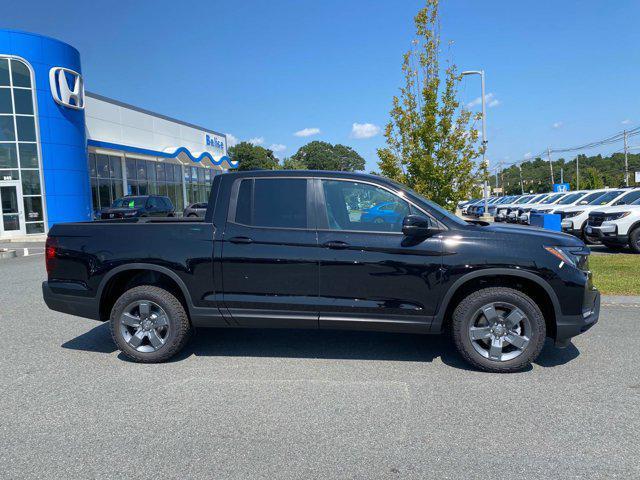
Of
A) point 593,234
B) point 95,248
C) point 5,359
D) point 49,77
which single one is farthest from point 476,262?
point 49,77

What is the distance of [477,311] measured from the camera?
4.50 metres

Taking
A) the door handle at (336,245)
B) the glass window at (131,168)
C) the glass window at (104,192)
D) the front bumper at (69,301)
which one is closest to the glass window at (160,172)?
the glass window at (131,168)

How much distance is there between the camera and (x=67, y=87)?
2375cm

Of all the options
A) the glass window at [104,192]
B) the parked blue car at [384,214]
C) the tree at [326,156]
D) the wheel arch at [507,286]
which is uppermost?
the tree at [326,156]

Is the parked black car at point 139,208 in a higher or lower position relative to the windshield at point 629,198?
higher

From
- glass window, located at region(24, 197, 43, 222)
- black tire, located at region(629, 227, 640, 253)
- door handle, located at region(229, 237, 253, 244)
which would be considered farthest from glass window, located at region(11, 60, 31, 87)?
black tire, located at region(629, 227, 640, 253)

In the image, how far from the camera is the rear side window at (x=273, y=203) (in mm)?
4750

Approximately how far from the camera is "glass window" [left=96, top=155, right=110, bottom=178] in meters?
28.8

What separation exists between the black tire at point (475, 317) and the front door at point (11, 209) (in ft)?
79.2

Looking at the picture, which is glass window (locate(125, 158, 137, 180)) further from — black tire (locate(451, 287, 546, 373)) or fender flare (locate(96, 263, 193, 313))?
black tire (locate(451, 287, 546, 373))

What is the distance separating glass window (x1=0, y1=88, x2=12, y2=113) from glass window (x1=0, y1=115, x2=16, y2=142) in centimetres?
31

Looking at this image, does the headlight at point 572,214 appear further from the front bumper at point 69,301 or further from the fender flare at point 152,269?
the front bumper at point 69,301

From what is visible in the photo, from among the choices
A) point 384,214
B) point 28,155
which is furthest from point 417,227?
point 28,155

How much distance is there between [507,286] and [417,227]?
1.10 meters
